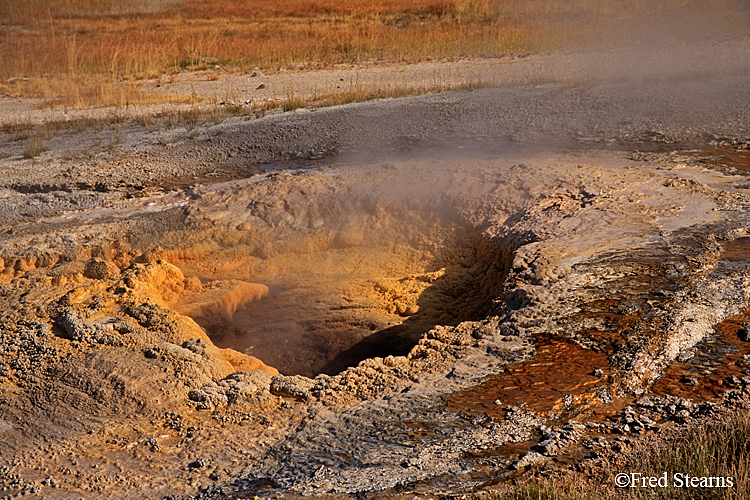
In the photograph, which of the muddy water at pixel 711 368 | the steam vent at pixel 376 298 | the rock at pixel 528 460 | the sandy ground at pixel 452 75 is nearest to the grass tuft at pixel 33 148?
the steam vent at pixel 376 298

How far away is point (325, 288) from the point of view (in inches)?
195

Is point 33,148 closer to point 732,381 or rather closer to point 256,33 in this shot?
point 732,381

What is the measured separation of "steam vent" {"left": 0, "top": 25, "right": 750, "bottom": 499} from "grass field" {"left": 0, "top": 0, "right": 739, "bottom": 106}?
5166 millimetres

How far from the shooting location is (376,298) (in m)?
4.80

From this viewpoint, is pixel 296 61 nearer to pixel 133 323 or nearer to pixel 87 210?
pixel 87 210

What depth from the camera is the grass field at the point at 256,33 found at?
13.4 m

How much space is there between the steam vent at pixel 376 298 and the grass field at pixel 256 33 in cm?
517

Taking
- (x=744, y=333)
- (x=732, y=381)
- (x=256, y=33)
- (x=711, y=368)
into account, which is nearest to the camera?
(x=732, y=381)

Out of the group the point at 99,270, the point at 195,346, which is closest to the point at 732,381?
the point at 195,346

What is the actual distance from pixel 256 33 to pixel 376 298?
15039 mm

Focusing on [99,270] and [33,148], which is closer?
[99,270]

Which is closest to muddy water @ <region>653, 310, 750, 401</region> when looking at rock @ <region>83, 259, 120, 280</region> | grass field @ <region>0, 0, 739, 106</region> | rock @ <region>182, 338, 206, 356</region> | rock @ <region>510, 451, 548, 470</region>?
rock @ <region>510, 451, 548, 470</region>

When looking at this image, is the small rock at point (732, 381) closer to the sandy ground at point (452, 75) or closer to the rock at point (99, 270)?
the rock at point (99, 270)

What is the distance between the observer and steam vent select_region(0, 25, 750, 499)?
8.50 ft
